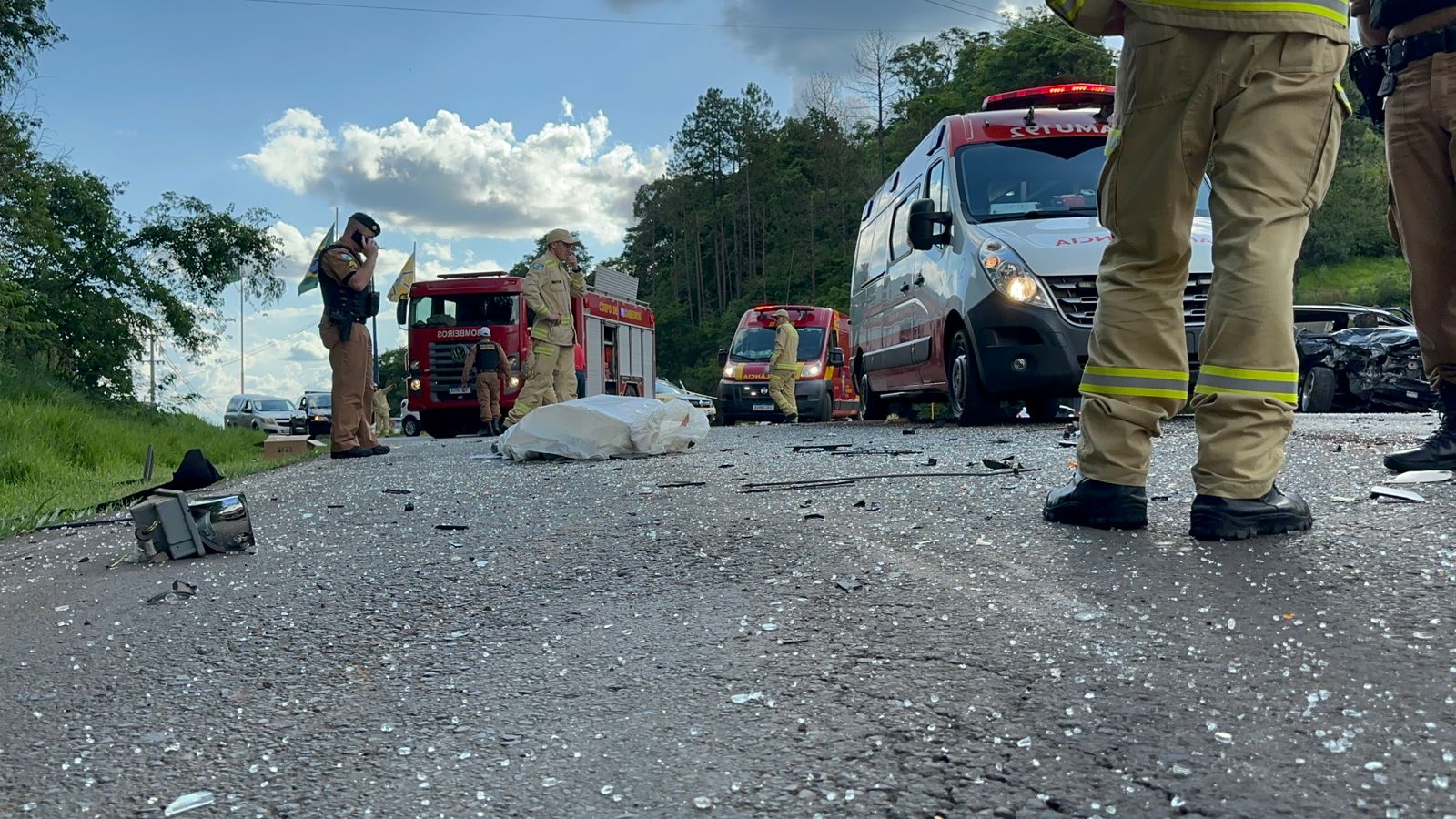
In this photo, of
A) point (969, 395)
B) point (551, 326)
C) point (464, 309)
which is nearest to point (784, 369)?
point (464, 309)

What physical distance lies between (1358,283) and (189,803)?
170 feet

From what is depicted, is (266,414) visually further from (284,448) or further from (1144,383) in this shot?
(1144,383)

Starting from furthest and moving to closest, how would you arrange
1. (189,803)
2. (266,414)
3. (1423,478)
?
(266,414) → (1423,478) → (189,803)

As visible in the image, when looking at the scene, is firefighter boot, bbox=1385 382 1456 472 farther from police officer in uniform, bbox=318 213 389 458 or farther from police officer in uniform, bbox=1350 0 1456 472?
police officer in uniform, bbox=318 213 389 458

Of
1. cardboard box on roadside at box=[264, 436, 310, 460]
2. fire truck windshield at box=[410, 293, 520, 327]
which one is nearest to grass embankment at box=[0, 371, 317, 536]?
cardboard box on roadside at box=[264, 436, 310, 460]

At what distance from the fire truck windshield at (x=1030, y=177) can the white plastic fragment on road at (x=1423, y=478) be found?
5.03 metres

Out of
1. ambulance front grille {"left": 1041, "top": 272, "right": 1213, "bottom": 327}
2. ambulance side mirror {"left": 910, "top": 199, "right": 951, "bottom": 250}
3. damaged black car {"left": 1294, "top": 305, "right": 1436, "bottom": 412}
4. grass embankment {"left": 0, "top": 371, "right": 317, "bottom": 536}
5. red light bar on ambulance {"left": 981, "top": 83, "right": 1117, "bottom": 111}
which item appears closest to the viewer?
grass embankment {"left": 0, "top": 371, "right": 317, "bottom": 536}

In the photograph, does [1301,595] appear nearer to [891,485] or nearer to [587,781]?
[587,781]

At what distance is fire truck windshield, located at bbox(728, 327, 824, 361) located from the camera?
20766mm

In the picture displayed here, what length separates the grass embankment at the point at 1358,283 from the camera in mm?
41444

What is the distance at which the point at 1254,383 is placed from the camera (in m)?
2.77

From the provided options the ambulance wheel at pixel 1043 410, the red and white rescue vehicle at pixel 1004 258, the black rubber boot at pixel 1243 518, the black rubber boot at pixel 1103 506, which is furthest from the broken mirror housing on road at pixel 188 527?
the ambulance wheel at pixel 1043 410

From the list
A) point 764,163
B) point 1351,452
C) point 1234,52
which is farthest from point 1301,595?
point 764,163

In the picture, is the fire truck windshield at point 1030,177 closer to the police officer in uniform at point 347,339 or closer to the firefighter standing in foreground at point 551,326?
the firefighter standing in foreground at point 551,326
